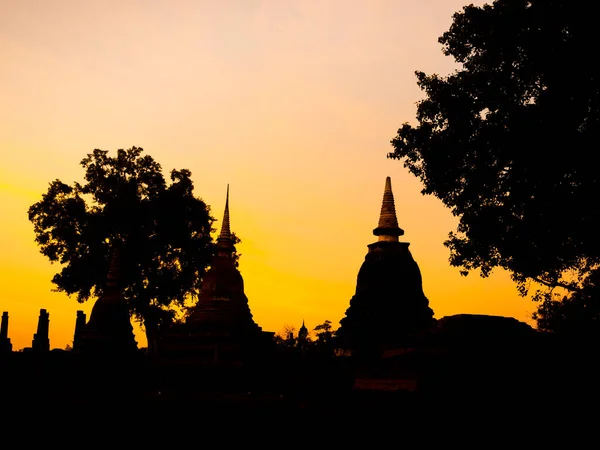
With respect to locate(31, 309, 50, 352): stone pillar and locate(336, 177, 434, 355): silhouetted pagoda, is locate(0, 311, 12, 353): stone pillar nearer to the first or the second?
locate(31, 309, 50, 352): stone pillar

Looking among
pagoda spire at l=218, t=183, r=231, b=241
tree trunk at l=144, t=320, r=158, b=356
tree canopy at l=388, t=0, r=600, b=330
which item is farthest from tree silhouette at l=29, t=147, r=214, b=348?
tree canopy at l=388, t=0, r=600, b=330

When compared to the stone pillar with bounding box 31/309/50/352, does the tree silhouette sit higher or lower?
higher

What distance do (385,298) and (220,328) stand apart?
726 centimetres

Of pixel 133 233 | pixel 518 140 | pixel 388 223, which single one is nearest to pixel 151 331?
pixel 133 233

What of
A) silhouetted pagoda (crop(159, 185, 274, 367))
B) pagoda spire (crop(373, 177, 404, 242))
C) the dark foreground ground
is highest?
pagoda spire (crop(373, 177, 404, 242))

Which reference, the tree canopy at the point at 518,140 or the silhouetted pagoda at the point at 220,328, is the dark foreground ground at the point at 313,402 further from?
the tree canopy at the point at 518,140

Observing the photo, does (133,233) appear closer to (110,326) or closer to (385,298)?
(110,326)

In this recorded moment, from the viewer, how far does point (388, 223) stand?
92.9 feet

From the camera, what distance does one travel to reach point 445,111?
1795cm

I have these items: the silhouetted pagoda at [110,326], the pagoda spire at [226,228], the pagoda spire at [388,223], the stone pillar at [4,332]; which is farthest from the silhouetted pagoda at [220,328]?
the stone pillar at [4,332]

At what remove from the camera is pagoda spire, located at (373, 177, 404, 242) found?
28.2 metres

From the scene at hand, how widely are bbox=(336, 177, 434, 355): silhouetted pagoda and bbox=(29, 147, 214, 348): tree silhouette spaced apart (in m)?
15.9

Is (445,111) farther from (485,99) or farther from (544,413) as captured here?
(544,413)

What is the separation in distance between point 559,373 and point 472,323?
208 cm
